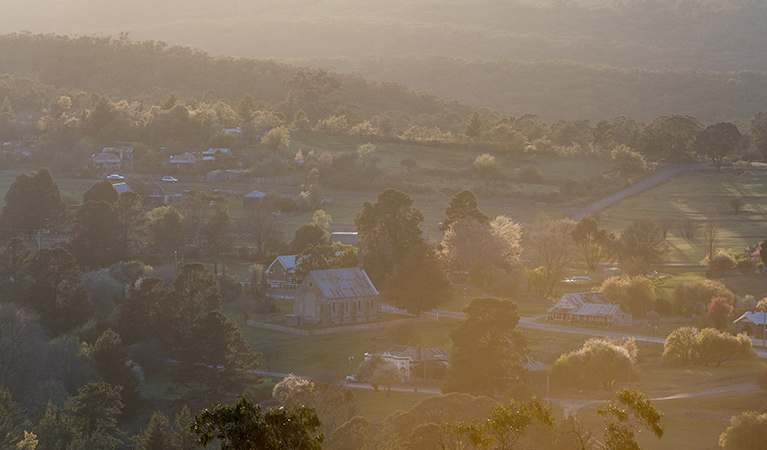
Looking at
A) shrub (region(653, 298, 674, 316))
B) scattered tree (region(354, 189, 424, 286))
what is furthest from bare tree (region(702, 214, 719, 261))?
scattered tree (region(354, 189, 424, 286))

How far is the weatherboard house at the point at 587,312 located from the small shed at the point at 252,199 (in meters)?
31.2

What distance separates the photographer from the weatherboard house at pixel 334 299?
52.8m

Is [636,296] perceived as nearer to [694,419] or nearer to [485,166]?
[694,419]

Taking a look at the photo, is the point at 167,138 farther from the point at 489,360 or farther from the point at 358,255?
the point at 489,360

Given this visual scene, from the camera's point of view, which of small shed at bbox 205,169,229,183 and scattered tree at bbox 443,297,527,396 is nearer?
scattered tree at bbox 443,297,527,396

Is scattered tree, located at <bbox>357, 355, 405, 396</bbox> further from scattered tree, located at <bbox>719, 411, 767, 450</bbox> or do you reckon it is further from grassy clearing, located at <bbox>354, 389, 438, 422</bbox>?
scattered tree, located at <bbox>719, 411, 767, 450</bbox>

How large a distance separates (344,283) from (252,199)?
27.5 m

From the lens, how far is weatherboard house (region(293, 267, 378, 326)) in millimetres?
52781

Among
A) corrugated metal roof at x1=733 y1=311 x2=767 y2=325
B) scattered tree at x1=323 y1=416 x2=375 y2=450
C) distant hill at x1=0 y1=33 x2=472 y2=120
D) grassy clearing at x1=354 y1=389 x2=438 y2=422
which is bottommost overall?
grassy clearing at x1=354 y1=389 x2=438 y2=422

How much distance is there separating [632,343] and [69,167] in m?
58.5

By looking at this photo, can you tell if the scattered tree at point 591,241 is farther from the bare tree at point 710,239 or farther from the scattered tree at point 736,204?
the scattered tree at point 736,204

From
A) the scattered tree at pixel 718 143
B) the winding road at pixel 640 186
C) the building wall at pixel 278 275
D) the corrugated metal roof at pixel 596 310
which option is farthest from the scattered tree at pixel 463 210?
the scattered tree at pixel 718 143

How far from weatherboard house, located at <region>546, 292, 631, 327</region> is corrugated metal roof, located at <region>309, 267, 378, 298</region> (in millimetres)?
10095

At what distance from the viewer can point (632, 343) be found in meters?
46.1
